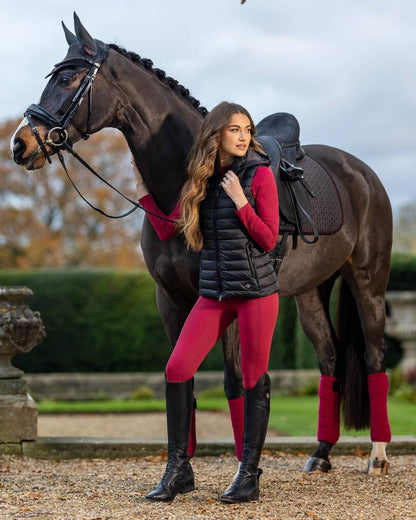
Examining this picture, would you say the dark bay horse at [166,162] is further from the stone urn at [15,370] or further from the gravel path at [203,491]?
the stone urn at [15,370]

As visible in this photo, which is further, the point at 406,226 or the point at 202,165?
the point at 406,226

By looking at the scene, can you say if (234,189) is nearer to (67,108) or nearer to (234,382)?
(67,108)

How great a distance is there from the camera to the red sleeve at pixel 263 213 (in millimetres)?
3932

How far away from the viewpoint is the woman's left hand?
3.94m

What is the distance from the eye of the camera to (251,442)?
4082 mm

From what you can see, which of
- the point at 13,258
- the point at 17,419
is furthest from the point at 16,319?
the point at 13,258

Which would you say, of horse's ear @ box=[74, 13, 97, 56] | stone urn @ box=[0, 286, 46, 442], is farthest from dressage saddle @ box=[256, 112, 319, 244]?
stone urn @ box=[0, 286, 46, 442]

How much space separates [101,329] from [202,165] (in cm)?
1021

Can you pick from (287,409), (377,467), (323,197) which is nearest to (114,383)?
(287,409)

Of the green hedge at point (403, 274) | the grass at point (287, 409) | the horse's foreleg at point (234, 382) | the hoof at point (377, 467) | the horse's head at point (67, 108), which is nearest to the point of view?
the horse's head at point (67, 108)

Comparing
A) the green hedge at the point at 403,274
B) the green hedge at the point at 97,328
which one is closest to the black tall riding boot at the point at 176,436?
the green hedge at the point at 403,274

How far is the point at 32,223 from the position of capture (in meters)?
28.0

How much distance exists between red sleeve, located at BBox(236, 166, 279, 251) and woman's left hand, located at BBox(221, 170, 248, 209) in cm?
3

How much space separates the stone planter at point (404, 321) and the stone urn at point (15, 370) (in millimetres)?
7289
